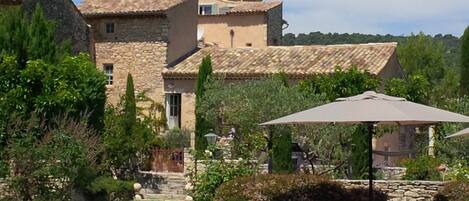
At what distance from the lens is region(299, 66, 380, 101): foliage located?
2959cm

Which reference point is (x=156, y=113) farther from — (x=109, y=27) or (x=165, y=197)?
(x=165, y=197)

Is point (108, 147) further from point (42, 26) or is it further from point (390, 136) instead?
point (390, 136)

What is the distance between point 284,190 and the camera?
1725 centimetres

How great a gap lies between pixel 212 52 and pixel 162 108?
3.60 metres

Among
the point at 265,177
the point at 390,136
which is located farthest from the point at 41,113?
the point at 390,136

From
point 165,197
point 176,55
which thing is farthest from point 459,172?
point 176,55

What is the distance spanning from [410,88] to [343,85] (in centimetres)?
280

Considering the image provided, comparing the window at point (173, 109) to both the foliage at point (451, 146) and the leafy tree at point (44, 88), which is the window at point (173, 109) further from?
the foliage at point (451, 146)

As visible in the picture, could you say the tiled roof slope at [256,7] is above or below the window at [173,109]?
above

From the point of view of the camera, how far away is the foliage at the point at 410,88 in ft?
99.5

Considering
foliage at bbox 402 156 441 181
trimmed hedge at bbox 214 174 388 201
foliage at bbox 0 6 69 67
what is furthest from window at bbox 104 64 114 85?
trimmed hedge at bbox 214 174 388 201

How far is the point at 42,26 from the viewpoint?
27.4 meters

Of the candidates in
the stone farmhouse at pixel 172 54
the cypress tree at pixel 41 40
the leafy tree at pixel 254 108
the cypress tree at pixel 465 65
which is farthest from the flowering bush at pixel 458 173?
the cypress tree at pixel 465 65

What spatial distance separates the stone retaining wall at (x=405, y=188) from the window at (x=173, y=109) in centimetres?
1815
